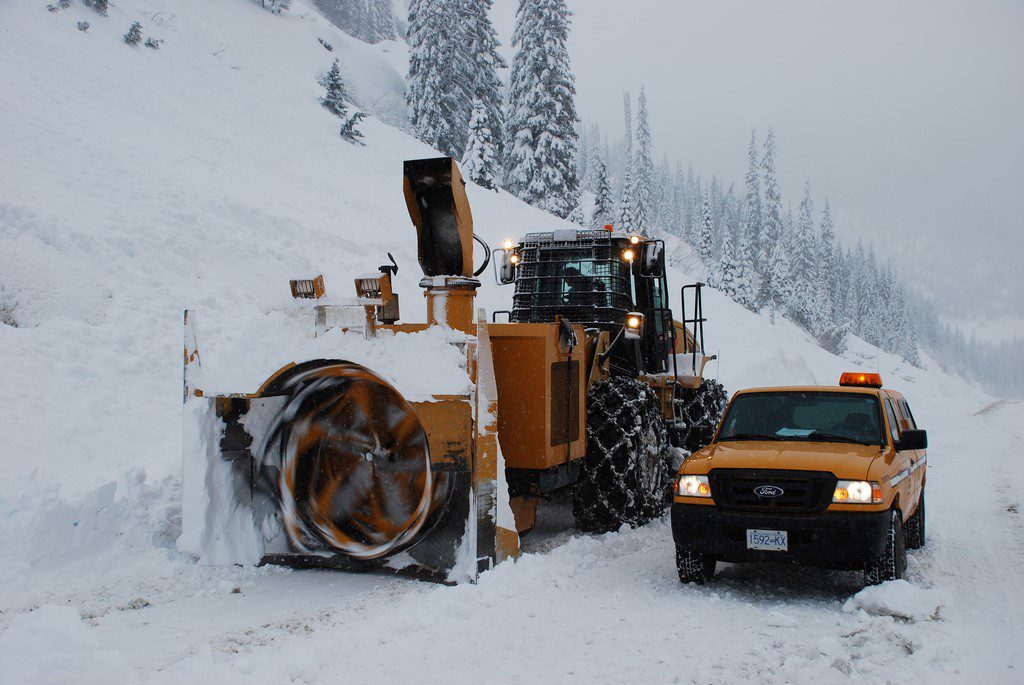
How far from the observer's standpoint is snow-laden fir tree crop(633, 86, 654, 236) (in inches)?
2473

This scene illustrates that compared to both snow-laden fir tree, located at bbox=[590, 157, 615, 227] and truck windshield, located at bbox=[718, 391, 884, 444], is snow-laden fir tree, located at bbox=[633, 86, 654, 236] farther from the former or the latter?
truck windshield, located at bbox=[718, 391, 884, 444]

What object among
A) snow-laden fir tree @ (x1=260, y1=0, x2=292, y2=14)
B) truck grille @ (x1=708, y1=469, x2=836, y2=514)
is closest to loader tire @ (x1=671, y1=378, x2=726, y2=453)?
truck grille @ (x1=708, y1=469, x2=836, y2=514)

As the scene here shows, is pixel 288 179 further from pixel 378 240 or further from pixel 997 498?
pixel 997 498

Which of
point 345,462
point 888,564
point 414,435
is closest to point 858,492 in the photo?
point 888,564

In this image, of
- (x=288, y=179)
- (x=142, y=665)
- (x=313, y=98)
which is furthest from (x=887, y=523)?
(x=313, y=98)

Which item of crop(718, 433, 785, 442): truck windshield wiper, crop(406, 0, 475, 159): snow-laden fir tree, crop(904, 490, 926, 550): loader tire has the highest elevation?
crop(406, 0, 475, 159): snow-laden fir tree

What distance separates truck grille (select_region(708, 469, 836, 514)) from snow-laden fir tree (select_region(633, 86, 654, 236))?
175ft

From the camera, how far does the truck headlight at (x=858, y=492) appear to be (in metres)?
5.42

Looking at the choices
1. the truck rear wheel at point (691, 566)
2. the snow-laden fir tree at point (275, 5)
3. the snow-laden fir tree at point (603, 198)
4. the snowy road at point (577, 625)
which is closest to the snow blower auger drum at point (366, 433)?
the snowy road at point (577, 625)

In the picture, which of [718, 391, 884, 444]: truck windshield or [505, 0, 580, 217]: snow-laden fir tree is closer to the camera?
[718, 391, 884, 444]: truck windshield

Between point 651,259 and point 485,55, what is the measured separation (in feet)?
116

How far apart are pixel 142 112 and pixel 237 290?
36.6 ft

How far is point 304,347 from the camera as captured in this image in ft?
19.1

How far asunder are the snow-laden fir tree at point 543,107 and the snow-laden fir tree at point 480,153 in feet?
11.7
